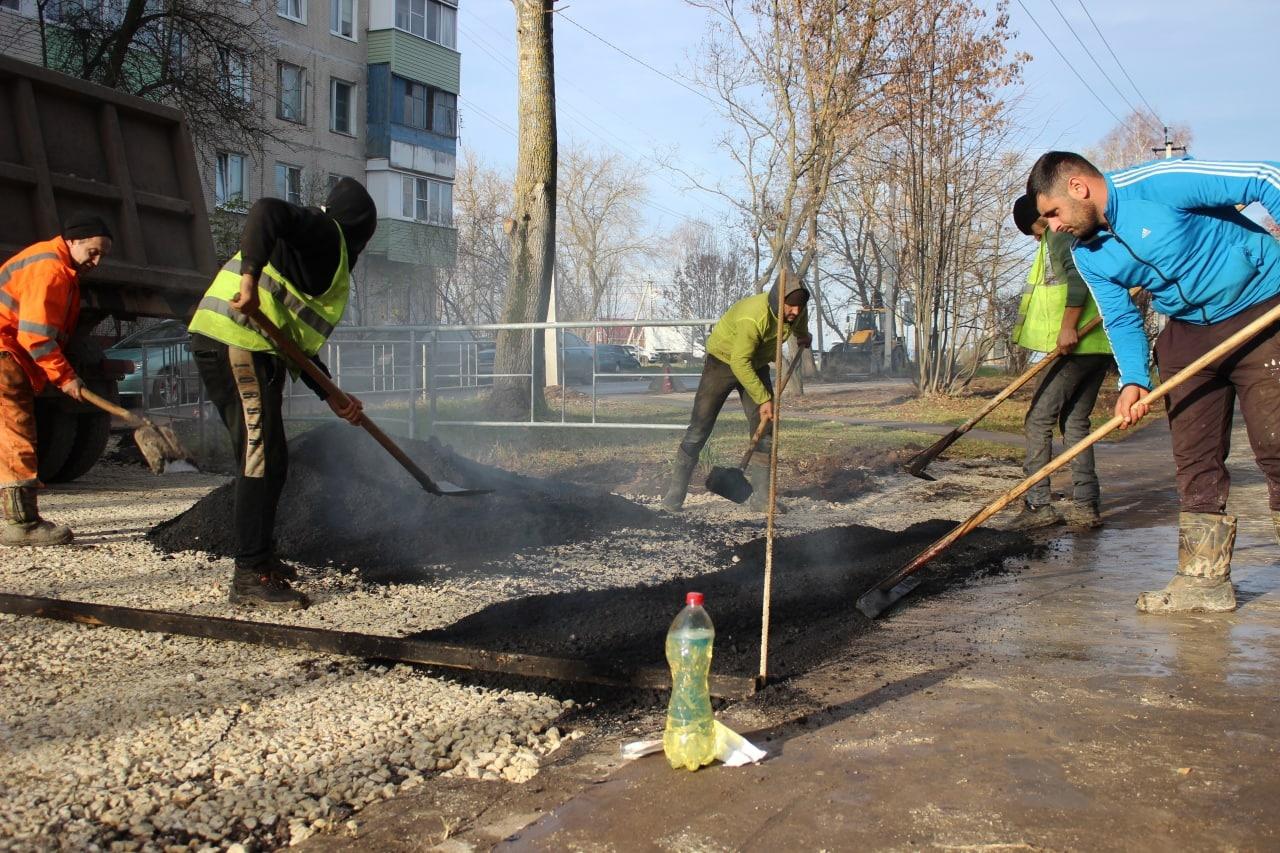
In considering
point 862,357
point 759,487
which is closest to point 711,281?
point 862,357

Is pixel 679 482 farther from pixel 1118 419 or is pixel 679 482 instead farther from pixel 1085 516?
pixel 1118 419

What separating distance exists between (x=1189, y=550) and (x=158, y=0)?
18091mm

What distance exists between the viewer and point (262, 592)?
4688 mm

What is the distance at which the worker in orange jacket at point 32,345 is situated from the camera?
5.70 m

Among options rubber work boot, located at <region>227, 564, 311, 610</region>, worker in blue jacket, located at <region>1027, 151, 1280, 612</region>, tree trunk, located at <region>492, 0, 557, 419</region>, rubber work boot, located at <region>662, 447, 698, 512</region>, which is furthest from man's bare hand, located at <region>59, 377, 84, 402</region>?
tree trunk, located at <region>492, 0, 557, 419</region>

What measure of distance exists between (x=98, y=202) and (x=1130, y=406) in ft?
22.2

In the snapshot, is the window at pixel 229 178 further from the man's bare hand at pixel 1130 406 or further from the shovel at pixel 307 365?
the man's bare hand at pixel 1130 406

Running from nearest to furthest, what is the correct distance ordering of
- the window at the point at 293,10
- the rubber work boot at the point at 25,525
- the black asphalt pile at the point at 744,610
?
the black asphalt pile at the point at 744,610, the rubber work boot at the point at 25,525, the window at the point at 293,10

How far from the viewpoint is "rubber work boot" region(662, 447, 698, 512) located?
7707 millimetres

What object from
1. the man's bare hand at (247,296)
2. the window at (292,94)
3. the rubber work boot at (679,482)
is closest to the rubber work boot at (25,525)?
the man's bare hand at (247,296)

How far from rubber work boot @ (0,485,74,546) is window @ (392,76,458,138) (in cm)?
3024

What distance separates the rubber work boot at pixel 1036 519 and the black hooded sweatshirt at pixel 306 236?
172 inches

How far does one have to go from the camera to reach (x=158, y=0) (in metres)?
17.5

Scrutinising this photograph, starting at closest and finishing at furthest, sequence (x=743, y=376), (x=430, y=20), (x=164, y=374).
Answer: (x=743, y=376) → (x=164, y=374) → (x=430, y=20)
